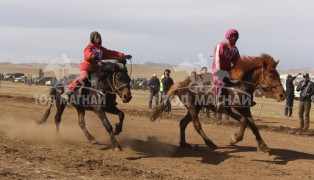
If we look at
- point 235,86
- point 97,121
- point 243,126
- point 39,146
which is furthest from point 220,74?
point 97,121

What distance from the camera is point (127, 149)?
10172mm

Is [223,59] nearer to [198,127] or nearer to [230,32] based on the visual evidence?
[230,32]

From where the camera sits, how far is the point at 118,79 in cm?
972

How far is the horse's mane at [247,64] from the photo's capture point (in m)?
9.86

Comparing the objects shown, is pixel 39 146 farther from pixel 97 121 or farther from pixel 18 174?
pixel 97 121

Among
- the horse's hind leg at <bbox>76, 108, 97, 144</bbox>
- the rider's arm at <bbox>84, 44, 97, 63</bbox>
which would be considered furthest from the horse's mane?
the horse's hind leg at <bbox>76, 108, 97, 144</bbox>

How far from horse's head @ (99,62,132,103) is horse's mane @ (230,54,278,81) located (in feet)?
8.09

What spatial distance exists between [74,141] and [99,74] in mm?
2161

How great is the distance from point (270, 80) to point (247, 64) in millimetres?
738

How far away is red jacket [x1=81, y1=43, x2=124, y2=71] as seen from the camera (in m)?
10.5

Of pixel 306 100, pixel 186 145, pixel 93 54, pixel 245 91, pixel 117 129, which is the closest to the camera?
pixel 245 91

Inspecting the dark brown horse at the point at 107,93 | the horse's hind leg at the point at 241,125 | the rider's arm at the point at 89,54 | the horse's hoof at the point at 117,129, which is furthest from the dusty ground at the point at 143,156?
the rider's arm at the point at 89,54

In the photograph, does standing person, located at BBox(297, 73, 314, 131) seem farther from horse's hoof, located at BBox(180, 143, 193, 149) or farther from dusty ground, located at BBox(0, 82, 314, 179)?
horse's hoof, located at BBox(180, 143, 193, 149)

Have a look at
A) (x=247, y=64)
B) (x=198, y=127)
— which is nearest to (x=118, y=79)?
(x=198, y=127)
